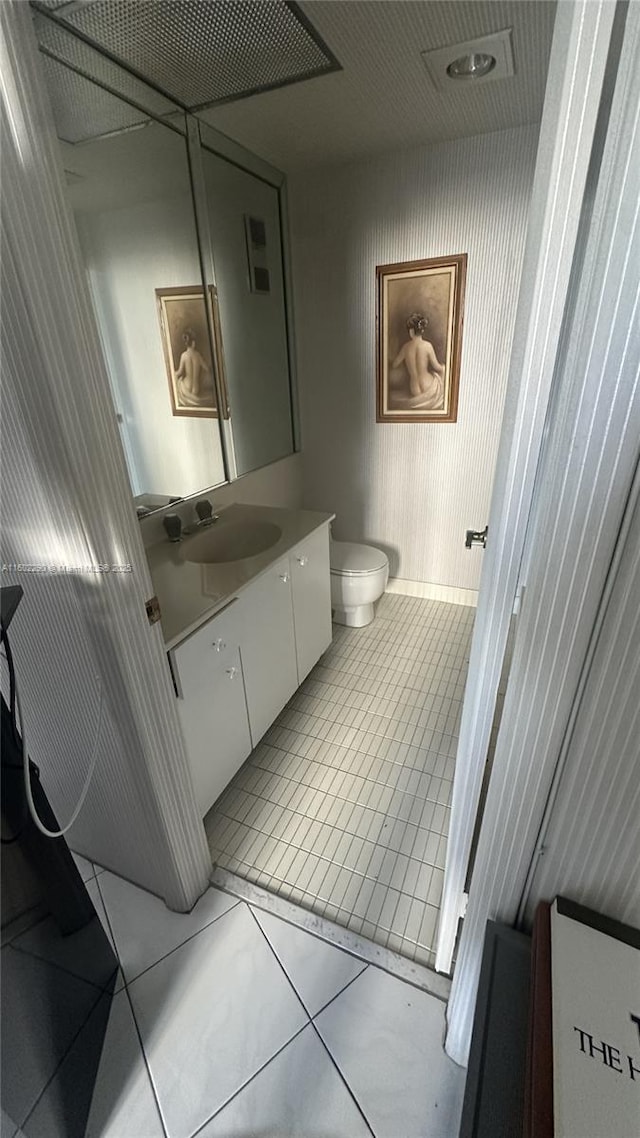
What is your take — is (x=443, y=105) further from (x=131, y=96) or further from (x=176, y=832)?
(x=176, y=832)

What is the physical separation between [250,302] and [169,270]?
1.79 ft

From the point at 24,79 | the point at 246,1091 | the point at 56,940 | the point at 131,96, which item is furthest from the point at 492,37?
the point at 246,1091

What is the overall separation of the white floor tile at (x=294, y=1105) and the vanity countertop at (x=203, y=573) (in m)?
1.02

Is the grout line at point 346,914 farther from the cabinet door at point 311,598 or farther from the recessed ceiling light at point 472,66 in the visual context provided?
the recessed ceiling light at point 472,66

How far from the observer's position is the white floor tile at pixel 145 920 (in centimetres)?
130

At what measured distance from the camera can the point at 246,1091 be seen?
1049 mm

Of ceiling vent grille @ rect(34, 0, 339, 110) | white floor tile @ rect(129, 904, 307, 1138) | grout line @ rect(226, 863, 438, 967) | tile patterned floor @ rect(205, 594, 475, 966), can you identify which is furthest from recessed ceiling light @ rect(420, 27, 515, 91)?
white floor tile @ rect(129, 904, 307, 1138)

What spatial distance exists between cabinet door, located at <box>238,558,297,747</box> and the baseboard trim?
1285 millimetres

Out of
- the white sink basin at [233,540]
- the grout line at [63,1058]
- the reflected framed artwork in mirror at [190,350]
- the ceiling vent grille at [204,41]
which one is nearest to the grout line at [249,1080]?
the grout line at [63,1058]

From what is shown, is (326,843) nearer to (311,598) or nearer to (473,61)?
(311,598)

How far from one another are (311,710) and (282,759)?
1.00 ft

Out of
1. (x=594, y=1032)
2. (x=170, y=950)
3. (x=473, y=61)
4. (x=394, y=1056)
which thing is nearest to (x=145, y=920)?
(x=170, y=950)

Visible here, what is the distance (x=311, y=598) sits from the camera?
6.97 ft

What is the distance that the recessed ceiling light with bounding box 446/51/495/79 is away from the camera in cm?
145
